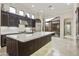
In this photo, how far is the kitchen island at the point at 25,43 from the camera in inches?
86.6

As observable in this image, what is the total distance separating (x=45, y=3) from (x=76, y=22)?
2.18 ft

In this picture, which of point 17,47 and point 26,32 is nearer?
point 17,47

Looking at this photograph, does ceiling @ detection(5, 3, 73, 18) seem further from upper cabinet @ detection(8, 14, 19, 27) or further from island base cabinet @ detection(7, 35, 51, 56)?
island base cabinet @ detection(7, 35, 51, 56)

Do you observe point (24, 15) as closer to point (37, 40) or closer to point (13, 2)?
point (13, 2)

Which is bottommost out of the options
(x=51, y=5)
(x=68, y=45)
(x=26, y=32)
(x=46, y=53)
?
(x=46, y=53)

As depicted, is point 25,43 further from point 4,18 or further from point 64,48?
point 64,48

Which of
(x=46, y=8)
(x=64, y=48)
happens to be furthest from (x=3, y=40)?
(x=64, y=48)

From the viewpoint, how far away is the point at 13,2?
7.62ft

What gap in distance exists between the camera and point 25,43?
2.20 metres

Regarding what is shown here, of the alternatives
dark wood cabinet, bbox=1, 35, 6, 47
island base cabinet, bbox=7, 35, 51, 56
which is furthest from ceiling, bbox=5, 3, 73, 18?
dark wood cabinet, bbox=1, 35, 6, 47

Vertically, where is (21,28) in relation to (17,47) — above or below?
above

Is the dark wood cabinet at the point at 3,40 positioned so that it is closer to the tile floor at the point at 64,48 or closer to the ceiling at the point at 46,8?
the tile floor at the point at 64,48

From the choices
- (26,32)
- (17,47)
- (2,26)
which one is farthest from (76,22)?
(2,26)

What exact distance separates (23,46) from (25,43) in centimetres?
6
